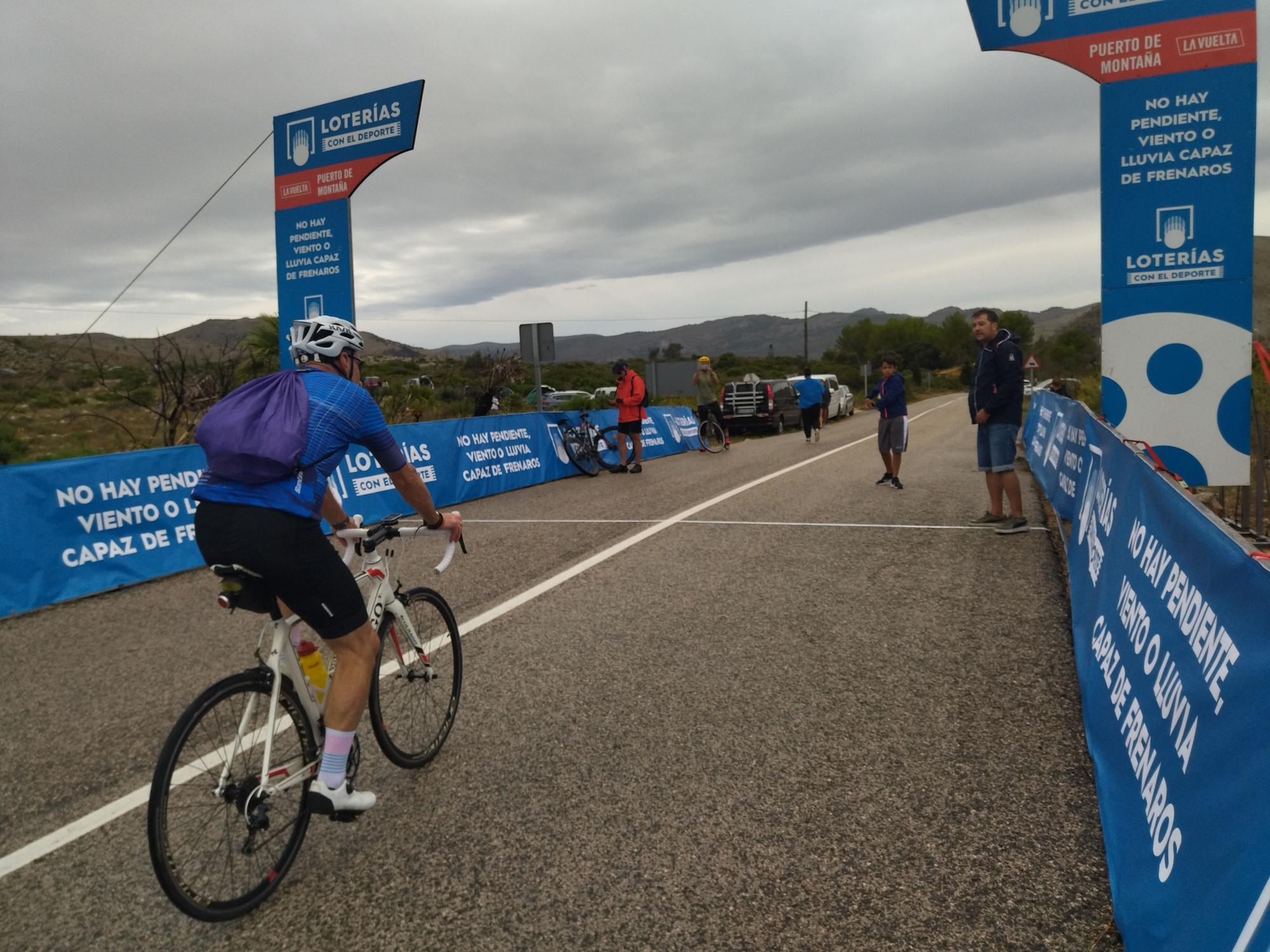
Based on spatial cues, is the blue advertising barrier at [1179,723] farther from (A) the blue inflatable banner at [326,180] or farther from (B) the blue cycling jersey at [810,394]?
(B) the blue cycling jersey at [810,394]

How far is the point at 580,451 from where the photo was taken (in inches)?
621

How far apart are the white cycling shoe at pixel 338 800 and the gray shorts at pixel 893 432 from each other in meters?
10.3

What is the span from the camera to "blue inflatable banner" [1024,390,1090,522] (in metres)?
7.78

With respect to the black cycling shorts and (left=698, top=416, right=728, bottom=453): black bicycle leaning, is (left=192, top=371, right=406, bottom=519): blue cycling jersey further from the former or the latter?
(left=698, top=416, right=728, bottom=453): black bicycle leaning

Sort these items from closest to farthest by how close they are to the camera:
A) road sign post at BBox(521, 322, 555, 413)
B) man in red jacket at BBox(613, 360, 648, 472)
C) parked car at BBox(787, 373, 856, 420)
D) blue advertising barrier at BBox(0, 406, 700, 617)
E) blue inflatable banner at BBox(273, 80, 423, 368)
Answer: blue advertising barrier at BBox(0, 406, 700, 617) → blue inflatable banner at BBox(273, 80, 423, 368) → man in red jacket at BBox(613, 360, 648, 472) → road sign post at BBox(521, 322, 555, 413) → parked car at BBox(787, 373, 856, 420)

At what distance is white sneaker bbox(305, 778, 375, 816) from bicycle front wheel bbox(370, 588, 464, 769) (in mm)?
464

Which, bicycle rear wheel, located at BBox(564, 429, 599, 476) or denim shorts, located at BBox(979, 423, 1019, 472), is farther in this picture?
bicycle rear wheel, located at BBox(564, 429, 599, 476)

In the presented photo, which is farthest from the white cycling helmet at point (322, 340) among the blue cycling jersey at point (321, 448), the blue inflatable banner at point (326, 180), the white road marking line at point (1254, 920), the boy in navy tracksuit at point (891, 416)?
the blue inflatable banner at point (326, 180)

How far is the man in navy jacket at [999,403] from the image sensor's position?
8.75 m

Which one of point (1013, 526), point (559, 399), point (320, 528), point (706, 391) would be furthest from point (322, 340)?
point (559, 399)

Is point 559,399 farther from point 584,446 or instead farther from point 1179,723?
point 1179,723

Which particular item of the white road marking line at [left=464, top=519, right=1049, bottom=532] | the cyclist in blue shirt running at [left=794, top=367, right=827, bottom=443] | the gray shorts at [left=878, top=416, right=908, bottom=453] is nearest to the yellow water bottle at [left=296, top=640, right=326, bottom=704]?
the white road marking line at [left=464, top=519, right=1049, bottom=532]

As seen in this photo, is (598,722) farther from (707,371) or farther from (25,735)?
(707,371)

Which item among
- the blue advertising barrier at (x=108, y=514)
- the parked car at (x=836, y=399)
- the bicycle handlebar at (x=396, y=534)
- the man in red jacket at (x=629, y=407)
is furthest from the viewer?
the parked car at (x=836, y=399)
